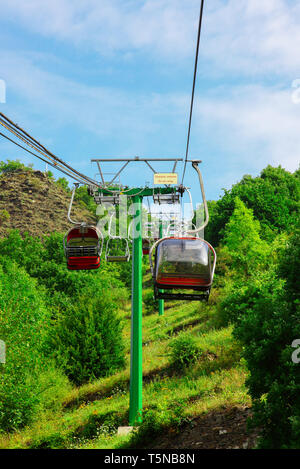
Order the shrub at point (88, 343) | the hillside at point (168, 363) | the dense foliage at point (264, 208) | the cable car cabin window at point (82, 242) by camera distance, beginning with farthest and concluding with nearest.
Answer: the dense foliage at point (264, 208) → the shrub at point (88, 343) → the cable car cabin window at point (82, 242) → the hillside at point (168, 363)

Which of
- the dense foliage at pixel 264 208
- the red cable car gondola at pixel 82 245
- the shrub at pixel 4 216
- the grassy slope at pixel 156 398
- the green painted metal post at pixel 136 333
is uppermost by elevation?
the shrub at pixel 4 216

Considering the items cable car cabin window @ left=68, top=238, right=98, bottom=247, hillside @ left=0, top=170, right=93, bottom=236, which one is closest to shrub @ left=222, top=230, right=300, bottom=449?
cable car cabin window @ left=68, top=238, right=98, bottom=247

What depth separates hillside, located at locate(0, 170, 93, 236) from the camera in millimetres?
100375

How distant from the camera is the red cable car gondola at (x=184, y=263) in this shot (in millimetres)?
7914

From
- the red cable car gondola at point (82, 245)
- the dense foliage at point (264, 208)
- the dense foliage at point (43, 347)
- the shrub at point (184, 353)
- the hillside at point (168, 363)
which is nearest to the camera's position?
the hillside at point (168, 363)

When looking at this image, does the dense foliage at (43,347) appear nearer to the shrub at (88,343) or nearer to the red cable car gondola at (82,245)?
the shrub at (88,343)

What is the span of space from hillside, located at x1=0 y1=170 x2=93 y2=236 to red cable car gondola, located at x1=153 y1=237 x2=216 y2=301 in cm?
8842

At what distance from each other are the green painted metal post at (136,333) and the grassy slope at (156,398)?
53 cm

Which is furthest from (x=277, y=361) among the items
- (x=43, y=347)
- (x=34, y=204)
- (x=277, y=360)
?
(x=34, y=204)

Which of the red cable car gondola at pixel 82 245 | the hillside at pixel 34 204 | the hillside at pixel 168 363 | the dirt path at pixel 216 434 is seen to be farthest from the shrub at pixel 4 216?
the dirt path at pixel 216 434

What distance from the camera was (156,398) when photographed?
15203 mm

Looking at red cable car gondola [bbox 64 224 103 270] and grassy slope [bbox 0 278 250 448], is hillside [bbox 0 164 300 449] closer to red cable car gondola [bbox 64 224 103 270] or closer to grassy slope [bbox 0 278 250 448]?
grassy slope [bbox 0 278 250 448]

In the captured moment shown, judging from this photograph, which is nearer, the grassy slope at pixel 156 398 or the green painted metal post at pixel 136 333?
the grassy slope at pixel 156 398

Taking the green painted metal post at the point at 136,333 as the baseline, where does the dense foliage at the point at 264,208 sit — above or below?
above
